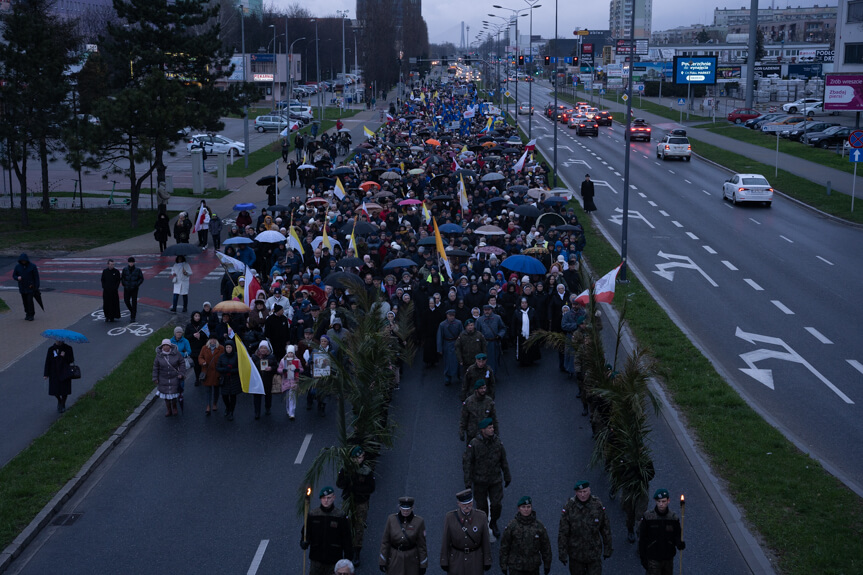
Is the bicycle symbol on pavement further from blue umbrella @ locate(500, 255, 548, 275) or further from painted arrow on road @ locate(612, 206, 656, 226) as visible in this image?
painted arrow on road @ locate(612, 206, 656, 226)

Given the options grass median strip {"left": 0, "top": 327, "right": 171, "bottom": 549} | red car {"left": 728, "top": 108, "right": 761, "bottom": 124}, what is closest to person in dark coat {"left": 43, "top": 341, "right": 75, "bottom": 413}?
grass median strip {"left": 0, "top": 327, "right": 171, "bottom": 549}

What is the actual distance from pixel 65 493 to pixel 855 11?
240 feet

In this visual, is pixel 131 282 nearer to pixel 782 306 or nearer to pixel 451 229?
pixel 451 229

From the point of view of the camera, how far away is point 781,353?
18.9 m

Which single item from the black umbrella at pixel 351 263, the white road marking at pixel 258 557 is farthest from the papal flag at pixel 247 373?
the black umbrella at pixel 351 263

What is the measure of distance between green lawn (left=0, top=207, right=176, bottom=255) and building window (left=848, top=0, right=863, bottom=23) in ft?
182

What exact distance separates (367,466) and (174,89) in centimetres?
2755

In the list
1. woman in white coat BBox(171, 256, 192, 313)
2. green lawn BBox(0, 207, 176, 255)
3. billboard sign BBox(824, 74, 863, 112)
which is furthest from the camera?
billboard sign BBox(824, 74, 863, 112)

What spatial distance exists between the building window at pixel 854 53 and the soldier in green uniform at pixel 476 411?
69.1 meters

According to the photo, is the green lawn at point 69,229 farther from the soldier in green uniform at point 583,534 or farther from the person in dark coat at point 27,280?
the soldier in green uniform at point 583,534

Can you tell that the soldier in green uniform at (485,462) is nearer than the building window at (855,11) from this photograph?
Yes

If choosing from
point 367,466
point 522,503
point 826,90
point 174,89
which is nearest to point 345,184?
point 174,89

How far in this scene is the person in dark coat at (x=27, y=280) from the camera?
851 inches

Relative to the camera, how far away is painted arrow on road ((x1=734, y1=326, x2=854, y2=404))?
674 inches
